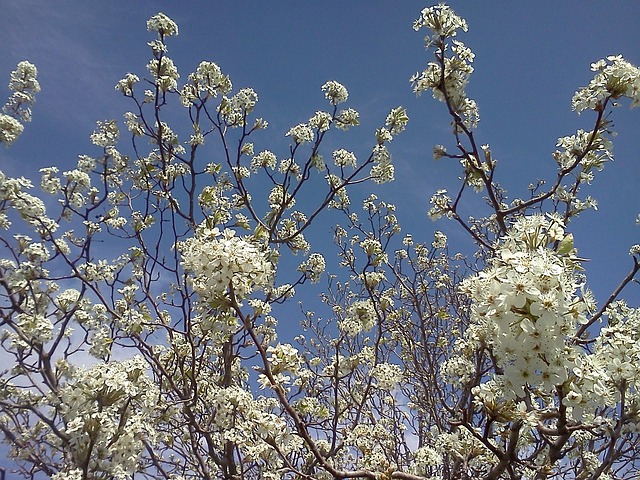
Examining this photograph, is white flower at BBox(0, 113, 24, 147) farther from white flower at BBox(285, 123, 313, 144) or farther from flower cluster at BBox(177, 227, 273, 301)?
flower cluster at BBox(177, 227, 273, 301)

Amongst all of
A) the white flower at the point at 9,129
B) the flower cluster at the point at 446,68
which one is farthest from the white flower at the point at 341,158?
the white flower at the point at 9,129

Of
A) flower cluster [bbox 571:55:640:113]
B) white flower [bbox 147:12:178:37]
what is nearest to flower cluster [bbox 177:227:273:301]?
flower cluster [bbox 571:55:640:113]

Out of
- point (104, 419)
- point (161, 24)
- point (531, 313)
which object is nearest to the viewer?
point (531, 313)

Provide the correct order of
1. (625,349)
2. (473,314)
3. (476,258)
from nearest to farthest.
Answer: (473,314), (625,349), (476,258)

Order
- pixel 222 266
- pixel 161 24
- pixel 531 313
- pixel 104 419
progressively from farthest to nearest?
pixel 161 24
pixel 104 419
pixel 222 266
pixel 531 313

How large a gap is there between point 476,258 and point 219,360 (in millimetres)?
5256

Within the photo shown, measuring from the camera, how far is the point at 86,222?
6469 mm

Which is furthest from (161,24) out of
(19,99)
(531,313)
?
(531,313)

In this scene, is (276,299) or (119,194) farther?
(119,194)

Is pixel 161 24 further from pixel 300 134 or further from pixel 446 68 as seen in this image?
pixel 446 68

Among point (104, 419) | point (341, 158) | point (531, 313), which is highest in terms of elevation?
point (341, 158)

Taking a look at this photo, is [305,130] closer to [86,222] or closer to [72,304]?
[86,222]

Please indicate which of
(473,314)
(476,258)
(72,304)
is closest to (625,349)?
(473,314)

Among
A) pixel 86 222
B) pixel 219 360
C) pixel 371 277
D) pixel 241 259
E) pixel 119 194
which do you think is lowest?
pixel 241 259
